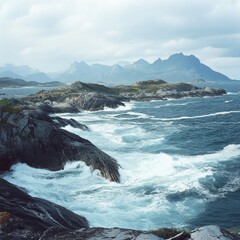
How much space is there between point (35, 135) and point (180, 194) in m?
19.0

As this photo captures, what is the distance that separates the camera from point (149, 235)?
48.2 ft

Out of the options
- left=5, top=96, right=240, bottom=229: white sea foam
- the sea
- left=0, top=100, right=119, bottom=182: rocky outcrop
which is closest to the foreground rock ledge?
left=5, top=96, right=240, bottom=229: white sea foam

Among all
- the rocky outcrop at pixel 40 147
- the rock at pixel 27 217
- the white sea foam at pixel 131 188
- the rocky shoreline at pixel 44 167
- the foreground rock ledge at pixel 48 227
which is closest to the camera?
the foreground rock ledge at pixel 48 227

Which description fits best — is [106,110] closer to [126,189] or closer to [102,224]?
[126,189]

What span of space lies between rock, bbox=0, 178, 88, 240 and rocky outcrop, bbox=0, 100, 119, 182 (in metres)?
14.3

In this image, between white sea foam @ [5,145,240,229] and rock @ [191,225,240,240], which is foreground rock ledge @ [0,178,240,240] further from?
white sea foam @ [5,145,240,229]

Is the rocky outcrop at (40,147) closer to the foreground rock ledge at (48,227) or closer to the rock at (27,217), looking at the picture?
the rock at (27,217)

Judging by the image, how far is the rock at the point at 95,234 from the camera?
1535 cm

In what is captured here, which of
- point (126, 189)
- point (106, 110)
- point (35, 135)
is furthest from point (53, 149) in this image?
point (106, 110)

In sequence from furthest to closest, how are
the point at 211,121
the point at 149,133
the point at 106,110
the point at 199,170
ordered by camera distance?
1. the point at 106,110
2. the point at 211,121
3. the point at 149,133
4. the point at 199,170

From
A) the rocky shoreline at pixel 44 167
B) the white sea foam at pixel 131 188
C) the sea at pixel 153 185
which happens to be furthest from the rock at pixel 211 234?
the white sea foam at pixel 131 188

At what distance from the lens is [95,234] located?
16203 mm

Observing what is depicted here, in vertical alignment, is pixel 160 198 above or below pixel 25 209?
below

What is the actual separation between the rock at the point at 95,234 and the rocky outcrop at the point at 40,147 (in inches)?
899
